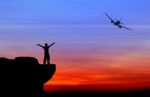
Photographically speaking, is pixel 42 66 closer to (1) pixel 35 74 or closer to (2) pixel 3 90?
(1) pixel 35 74

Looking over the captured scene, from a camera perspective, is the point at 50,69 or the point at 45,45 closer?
the point at 45,45

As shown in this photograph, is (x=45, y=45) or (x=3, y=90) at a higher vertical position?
(x=45, y=45)

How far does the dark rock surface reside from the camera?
55.2 m

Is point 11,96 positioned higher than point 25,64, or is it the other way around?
point 25,64

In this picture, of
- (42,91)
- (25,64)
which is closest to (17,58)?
(25,64)

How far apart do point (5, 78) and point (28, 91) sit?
3208 mm

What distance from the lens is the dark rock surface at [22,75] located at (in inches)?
2173

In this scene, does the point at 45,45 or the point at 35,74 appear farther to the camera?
the point at 35,74

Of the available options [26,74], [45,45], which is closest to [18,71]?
[26,74]

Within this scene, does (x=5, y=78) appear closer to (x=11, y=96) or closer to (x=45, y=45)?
(x=11, y=96)

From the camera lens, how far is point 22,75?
56188mm

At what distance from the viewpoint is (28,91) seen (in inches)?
2237

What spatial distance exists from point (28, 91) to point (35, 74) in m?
2.09

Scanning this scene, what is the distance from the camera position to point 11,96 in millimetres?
55375
